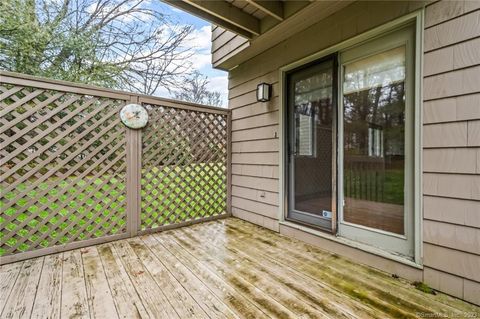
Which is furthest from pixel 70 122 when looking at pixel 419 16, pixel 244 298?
pixel 419 16

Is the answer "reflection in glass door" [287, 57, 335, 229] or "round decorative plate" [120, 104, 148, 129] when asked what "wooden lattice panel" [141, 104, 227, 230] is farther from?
"reflection in glass door" [287, 57, 335, 229]

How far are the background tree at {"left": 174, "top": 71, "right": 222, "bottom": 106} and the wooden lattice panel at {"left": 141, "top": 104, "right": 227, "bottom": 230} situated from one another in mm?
4420

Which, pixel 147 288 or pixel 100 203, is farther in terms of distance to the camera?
pixel 100 203

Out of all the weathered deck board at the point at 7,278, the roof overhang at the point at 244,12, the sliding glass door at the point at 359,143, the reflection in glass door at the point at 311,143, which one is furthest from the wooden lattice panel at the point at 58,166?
the sliding glass door at the point at 359,143

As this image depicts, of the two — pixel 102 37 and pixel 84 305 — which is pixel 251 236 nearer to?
pixel 84 305

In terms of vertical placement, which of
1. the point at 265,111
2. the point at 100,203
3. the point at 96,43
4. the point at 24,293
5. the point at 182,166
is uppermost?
the point at 96,43

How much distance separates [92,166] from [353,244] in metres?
3.00

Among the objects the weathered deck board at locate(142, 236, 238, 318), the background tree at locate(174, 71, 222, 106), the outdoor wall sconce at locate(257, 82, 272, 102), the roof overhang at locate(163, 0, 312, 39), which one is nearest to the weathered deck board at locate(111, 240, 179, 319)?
the weathered deck board at locate(142, 236, 238, 318)

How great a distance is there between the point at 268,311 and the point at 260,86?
2.60 meters

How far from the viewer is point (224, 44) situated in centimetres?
344

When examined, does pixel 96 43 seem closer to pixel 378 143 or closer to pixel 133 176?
pixel 133 176

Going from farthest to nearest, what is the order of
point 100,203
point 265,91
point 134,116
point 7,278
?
point 265,91
point 134,116
point 100,203
point 7,278

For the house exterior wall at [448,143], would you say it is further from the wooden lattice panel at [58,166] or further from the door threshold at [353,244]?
the wooden lattice panel at [58,166]

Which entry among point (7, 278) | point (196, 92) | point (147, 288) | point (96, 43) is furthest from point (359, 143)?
point (196, 92)
